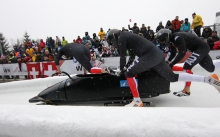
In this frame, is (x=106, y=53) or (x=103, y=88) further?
(x=106, y=53)

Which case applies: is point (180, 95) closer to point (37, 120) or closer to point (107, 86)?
point (107, 86)

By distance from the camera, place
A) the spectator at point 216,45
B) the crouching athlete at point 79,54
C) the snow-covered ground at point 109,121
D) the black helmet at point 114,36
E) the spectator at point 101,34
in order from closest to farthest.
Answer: the snow-covered ground at point 109,121 < the black helmet at point 114,36 < the crouching athlete at point 79,54 < the spectator at point 216,45 < the spectator at point 101,34

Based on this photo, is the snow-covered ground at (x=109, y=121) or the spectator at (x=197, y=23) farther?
the spectator at (x=197, y=23)

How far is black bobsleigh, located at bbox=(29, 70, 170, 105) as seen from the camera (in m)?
2.57

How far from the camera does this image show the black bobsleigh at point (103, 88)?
2.57 metres

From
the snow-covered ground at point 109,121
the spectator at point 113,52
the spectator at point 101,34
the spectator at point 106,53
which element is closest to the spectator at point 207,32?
the spectator at point 113,52

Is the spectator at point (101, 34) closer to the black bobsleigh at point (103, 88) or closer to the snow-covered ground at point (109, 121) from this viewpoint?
the black bobsleigh at point (103, 88)

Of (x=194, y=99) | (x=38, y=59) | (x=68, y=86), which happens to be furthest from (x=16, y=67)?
(x=194, y=99)

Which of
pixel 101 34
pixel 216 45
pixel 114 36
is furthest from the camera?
pixel 101 34

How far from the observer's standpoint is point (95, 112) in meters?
1.26

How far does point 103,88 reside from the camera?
8.82ft

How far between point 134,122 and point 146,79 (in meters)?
1.57

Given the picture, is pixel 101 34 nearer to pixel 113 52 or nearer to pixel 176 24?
pixel 113 52

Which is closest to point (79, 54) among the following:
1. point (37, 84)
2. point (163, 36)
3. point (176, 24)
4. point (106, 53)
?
point (37, 84)
